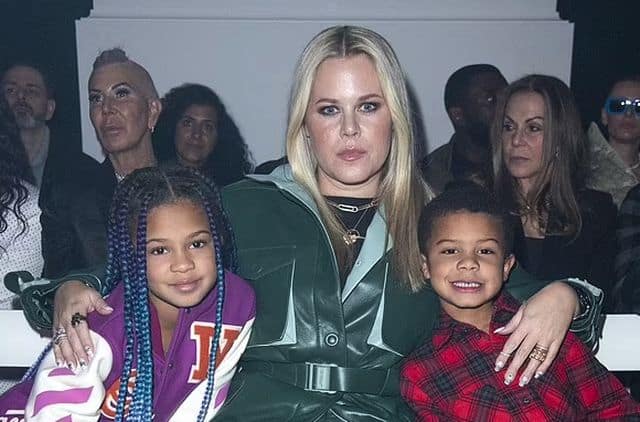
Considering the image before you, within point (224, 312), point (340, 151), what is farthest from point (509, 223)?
point (224, 312)

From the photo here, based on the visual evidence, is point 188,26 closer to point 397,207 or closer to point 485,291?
point 397,207

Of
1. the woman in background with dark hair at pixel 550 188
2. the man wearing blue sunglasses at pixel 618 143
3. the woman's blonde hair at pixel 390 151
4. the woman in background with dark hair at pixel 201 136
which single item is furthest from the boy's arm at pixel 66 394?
the man wearing blue sunglasses at pixel 618 143

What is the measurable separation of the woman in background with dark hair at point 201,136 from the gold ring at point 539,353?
2061 mm

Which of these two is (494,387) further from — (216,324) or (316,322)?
(216,324)

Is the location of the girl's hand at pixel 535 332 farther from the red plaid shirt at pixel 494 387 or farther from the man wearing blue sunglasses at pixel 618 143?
the man wearing blue sunglasses at pixel 618 143

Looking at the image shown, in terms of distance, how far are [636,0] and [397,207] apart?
111 inches

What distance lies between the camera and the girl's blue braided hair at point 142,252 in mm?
1520

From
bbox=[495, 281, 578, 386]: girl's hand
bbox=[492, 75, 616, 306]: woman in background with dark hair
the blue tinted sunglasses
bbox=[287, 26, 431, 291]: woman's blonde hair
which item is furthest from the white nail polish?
the blue tinted sunglasses

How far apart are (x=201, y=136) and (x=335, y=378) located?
7.31ft

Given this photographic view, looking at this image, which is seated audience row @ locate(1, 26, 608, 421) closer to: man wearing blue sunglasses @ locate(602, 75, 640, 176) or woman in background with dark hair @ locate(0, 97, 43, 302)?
woman in background with dark hair @ locate(0, 97, 43, 302)

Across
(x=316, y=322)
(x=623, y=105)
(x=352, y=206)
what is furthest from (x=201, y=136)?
(x=316, y=322)

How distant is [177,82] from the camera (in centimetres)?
407

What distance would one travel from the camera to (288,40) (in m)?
4.15

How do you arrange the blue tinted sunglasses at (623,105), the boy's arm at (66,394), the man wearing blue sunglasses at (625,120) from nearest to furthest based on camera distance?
the boy's arm at (66,394) < the man wearing blue sunglasses at (625,120) < the blue tinted sunglasses at (623,105)
